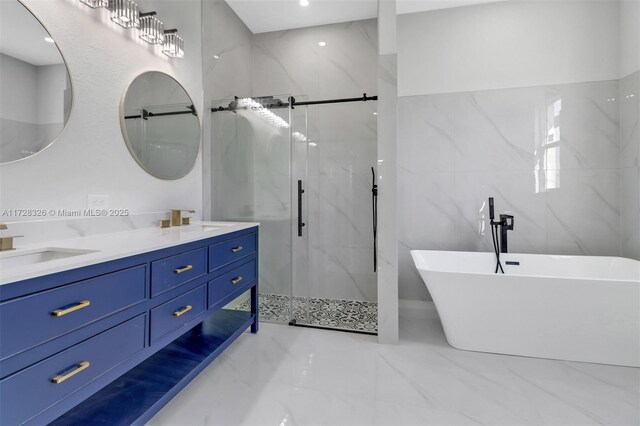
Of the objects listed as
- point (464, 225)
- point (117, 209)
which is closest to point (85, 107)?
point (117, 209)

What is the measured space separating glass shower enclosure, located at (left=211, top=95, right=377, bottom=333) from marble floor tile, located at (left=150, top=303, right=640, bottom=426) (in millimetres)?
517

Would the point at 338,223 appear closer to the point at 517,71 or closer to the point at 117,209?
the point at 117,209

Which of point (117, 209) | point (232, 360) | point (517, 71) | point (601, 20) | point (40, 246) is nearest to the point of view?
point (40, 246)

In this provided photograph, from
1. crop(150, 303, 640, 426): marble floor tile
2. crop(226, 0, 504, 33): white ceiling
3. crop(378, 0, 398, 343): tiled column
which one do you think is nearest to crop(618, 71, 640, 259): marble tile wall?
crop(150, 303, 640, 426): marble floor tile

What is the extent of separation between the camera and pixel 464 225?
3.01 metres

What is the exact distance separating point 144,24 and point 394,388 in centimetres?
282

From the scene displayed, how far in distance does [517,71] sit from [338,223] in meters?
2.29

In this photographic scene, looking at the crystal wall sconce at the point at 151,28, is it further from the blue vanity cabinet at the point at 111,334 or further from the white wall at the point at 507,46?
the white wall at the point at 507,46

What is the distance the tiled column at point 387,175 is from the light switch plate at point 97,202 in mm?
1821

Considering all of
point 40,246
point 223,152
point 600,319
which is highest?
point 223,152

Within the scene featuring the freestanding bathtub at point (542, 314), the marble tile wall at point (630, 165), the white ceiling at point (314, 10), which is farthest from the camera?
the white ceiling at point (314, 10)

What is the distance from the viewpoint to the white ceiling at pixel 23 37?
50.8 inches

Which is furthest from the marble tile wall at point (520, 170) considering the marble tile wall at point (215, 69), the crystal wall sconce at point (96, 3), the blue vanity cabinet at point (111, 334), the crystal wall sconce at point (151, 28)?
the crystal wall sconce at point (96, 3)

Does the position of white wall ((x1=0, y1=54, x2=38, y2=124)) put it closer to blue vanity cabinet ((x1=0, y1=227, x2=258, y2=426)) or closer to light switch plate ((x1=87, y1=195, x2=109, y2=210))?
light switch plate ((x1=87, y1=195, x2=109, y2=210))
